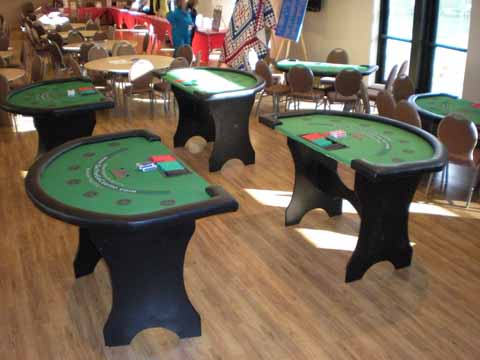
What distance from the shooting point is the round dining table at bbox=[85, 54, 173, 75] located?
8695 mm

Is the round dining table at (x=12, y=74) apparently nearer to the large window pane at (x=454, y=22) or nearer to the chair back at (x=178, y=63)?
the chair back at (x=178, y=63)

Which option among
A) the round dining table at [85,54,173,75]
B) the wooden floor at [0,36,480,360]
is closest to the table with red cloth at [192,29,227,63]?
the round dining table at [85,54,173,75]

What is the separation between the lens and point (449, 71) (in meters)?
9.09

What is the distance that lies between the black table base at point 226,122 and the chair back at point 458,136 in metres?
2.14

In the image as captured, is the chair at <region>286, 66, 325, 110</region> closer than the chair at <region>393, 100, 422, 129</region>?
No

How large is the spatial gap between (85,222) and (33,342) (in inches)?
44.8

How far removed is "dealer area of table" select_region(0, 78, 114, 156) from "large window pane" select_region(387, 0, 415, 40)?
5.63 meters

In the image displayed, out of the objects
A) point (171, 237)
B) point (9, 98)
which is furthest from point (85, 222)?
point (9, 98)

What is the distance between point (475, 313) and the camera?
4.05 m

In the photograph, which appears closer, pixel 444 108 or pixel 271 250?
pixel 271 250

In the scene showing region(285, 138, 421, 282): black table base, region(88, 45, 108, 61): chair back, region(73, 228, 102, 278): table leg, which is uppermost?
region(88, 45, 108, 61): chair back

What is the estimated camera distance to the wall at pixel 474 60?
7902mm

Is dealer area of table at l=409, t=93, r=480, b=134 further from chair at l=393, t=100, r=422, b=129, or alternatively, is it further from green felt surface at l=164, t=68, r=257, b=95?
green felt surface at l=164, t=68, r=257, b=95

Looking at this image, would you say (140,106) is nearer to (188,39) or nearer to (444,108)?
(188,39)
